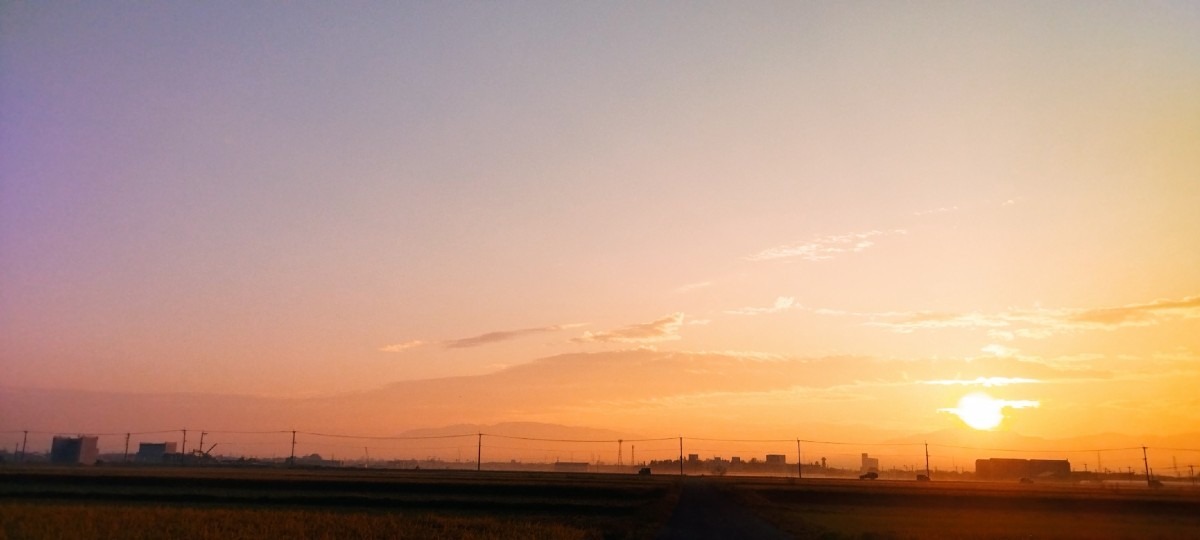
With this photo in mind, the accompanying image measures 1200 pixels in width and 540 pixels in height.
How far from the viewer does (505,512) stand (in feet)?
144

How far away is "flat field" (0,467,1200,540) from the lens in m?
31.3

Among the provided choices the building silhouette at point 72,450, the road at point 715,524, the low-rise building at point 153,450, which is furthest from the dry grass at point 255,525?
the low-rise building at point 153,450

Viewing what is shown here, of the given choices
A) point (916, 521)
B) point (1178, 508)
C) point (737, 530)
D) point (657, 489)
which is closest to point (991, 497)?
point (1178, 508)

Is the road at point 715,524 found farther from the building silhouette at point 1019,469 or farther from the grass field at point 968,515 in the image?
the building silhouette at point 1019,469

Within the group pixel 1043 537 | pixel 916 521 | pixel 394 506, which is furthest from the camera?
pixel 394 506

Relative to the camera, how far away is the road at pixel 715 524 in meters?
32.0

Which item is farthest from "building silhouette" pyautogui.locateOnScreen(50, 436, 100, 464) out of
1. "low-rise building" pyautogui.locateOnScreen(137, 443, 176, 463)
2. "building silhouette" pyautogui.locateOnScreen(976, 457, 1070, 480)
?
"building silhouette" pyautogui.locateOnScreen(976, 457, 1070, 480)

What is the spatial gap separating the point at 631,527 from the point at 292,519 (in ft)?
51.2

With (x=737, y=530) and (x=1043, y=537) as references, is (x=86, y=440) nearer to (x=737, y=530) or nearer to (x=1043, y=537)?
(x=737, y=530)

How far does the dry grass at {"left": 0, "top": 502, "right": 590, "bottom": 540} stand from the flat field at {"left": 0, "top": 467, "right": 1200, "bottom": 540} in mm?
73

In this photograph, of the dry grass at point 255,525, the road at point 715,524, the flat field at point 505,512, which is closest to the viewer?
the dry grass at point 255,525

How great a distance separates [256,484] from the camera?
60844 millimetres

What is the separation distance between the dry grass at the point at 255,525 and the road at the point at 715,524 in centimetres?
442

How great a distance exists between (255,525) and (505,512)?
14.8m
